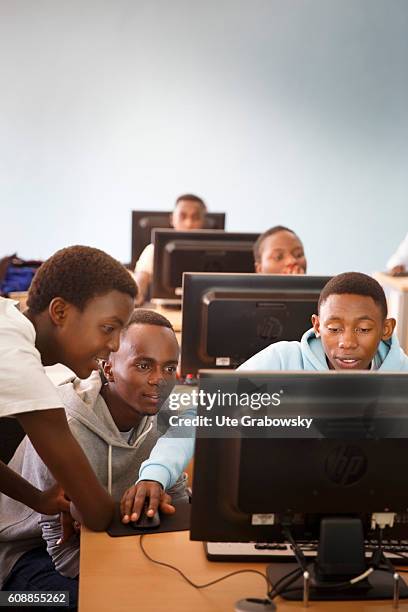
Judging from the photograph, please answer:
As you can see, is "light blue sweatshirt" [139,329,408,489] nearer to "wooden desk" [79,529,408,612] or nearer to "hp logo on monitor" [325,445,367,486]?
"wooden desk" [79,529,408,612]

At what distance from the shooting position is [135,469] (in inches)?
96.6

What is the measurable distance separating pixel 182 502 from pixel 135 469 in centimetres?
20

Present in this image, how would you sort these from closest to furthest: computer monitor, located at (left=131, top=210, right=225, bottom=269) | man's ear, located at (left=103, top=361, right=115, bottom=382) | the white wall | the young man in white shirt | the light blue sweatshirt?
1. the young man in white shirt
2. man's ear, located at (left=103, top=361, right=115, bottom=382)
3. the light blue sweatshirt
4. computer monitor, located at (left=131, top=210, right=225, bottom=269)
5. the white wall

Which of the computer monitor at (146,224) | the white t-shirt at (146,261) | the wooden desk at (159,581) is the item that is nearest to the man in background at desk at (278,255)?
the white t-shirt at (146,261)

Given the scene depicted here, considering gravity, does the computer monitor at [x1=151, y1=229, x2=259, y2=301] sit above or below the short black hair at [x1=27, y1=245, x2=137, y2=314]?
above

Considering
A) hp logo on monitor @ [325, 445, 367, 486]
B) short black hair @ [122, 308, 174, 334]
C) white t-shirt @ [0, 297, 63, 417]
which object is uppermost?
short black hair @ [122, 308, 174, 334]

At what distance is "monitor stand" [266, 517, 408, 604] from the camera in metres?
1.87

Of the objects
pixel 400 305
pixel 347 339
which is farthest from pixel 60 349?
pixel 400 305

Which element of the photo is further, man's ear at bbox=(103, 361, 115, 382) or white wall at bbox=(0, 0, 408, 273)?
white wall at bbox=(0, 0, 408, 273)

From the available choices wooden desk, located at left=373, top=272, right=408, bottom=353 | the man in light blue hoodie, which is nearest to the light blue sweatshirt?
the man in light blue hoodie

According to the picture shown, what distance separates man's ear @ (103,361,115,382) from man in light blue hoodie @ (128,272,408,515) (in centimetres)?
36

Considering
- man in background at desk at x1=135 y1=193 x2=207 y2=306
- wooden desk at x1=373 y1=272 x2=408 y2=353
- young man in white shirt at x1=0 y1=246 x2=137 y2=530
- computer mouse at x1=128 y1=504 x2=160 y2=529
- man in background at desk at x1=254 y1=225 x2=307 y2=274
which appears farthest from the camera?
man in background at desk at x1=135 y1=193 x2=207 y2=306

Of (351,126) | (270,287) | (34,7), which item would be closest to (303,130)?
(351,126)

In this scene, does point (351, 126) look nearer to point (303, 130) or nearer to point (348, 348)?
point (303, 130)
